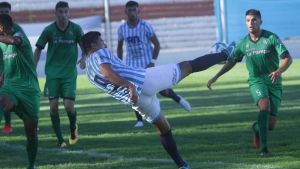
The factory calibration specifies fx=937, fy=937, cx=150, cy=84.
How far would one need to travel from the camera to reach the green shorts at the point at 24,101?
11.0 metres

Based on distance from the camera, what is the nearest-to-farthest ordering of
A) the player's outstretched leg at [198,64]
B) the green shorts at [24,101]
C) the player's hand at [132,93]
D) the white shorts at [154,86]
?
the player's hand at [132,93]
the white shorts at [154,86]
the player's outstretched leg at [198,64]
the green shorts at [24,101]

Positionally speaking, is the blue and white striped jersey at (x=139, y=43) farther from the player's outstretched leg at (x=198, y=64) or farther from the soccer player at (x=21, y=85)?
the player's outstretched leg at (x=198, y=64)

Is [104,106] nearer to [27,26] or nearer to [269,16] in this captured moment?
[269,16]

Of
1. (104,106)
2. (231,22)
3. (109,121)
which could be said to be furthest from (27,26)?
(109,121)

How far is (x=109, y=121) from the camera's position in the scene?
56.0 ft

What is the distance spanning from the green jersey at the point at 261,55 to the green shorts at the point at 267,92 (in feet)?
0.32

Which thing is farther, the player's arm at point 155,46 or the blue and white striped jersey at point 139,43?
the player's arm at point 155,46

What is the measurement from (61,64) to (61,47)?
0.86 feet

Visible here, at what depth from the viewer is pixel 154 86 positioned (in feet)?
33.2

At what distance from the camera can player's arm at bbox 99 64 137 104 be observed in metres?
9.81

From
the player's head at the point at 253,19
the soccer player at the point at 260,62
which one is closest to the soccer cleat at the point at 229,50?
the soccer player at the point at 260,62

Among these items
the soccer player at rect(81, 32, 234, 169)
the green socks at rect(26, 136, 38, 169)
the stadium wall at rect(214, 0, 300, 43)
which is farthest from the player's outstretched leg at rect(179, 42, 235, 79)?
the stadium wall at rect(214, 0, 300, 43)

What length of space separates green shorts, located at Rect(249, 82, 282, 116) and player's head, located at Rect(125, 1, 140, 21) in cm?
431

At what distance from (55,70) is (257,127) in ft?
11.1
